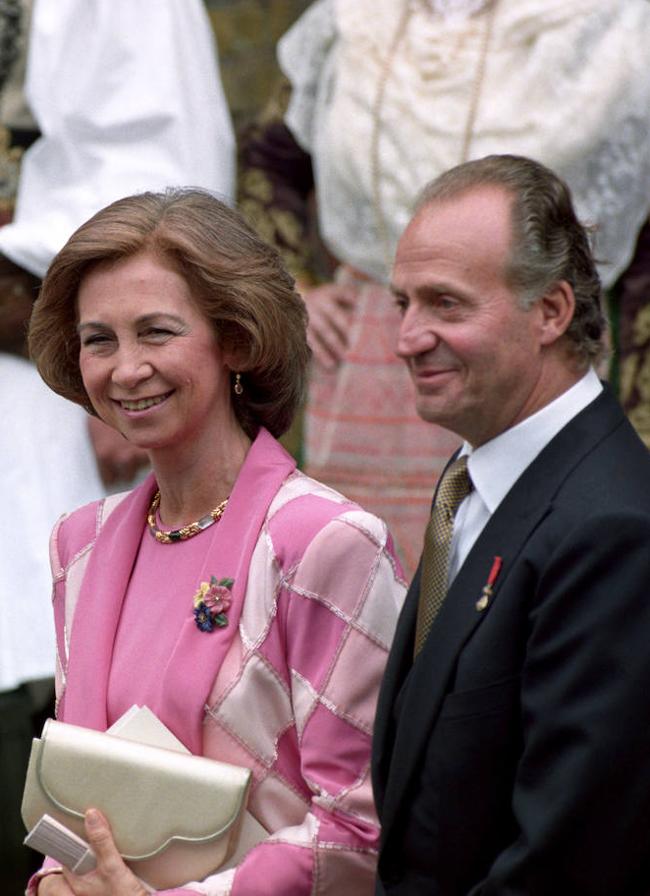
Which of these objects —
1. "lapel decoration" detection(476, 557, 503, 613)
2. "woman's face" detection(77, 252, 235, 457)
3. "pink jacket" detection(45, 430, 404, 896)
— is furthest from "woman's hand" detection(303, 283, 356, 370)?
"lapel decoration" detection(476, 557, 503, 613)

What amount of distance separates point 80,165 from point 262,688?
2.36 m

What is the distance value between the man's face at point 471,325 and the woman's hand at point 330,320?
1.99 metres

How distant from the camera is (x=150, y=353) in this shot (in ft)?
9.39

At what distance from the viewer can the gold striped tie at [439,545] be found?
264 centimetres

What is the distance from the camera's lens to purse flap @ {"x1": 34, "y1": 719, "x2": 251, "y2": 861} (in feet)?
8.69

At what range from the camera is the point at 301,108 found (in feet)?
16.1

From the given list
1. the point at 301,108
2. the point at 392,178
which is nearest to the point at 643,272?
the point at 392,178

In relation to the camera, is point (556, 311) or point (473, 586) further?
point (556, 311)

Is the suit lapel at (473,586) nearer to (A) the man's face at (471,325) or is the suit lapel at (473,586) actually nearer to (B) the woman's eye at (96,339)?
(A) the man's face at (471,325)

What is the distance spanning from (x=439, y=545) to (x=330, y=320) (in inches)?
80.1

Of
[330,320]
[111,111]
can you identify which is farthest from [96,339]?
[111,111]

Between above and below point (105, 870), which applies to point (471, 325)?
above

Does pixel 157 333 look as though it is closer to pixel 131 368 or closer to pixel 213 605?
pixel 131 368

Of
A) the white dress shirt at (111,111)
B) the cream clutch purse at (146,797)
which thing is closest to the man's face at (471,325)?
the cream clutch purse at (146,797)
